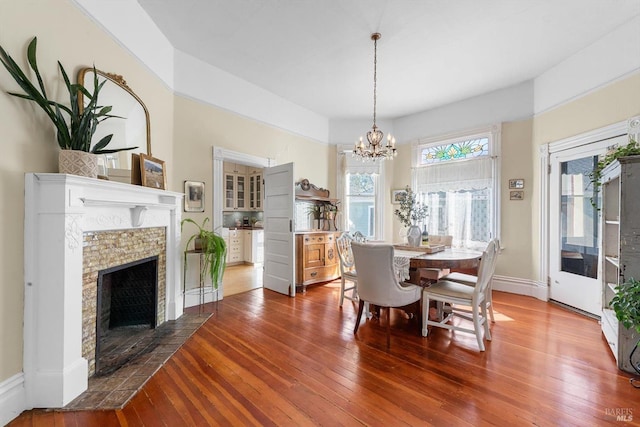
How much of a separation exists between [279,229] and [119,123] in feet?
7.81

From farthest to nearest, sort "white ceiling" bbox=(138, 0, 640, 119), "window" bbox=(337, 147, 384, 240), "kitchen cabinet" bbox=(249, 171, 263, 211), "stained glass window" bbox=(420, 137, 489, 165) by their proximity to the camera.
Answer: "kitchen cabinet" bbox=(249, 171, 263, 211), "window" bbox=(337, 147, 384, 240), "stained glass window" bbox=(420, 137, 489, 165), "white ceiling" bbox=(138, 0, 640, 119)

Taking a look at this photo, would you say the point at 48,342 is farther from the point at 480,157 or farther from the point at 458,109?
the point at 458,109

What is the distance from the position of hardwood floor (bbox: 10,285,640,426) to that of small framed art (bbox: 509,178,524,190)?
2.00 meters

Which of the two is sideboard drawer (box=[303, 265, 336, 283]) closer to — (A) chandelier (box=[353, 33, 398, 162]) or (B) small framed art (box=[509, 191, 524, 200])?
(A) chandelier (box=[353, 33, 398, 162])

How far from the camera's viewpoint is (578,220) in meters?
3.49

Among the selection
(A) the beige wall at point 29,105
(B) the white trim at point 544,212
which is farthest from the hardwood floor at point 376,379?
(B) the white trim at point 544,212

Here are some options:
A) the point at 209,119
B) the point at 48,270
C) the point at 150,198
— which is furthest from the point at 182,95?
the point at 48,270

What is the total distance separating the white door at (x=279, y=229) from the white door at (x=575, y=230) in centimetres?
373

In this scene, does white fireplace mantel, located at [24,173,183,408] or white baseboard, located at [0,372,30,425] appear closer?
white baseboard, located at [0,372,30,425]

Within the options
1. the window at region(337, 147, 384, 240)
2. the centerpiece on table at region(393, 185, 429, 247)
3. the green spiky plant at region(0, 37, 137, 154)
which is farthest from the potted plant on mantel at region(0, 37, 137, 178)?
the window at region(337, 147, 384, 240)

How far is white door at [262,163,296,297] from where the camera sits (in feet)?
13.1

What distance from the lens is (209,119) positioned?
3729 millimetres

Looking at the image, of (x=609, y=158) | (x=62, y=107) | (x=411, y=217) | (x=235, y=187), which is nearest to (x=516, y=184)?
(x=609, y=158)

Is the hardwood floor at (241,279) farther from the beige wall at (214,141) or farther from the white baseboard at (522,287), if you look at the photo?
the white baseboard at (522,287)
